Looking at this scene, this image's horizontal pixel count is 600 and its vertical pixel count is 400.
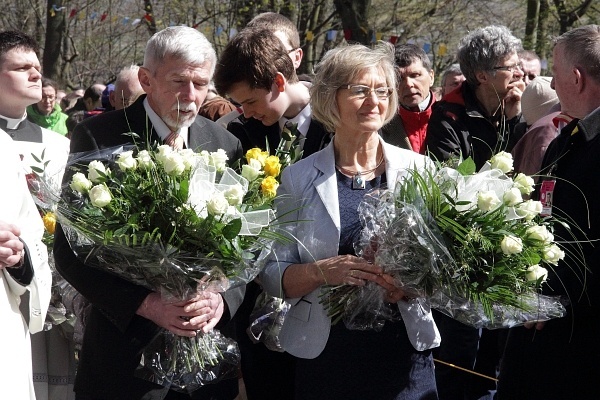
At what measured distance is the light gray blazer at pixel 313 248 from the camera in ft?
11.9

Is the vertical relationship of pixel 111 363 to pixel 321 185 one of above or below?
below

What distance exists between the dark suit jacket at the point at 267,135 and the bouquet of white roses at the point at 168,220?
1.09 m

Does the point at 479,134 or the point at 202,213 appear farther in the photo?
the point at 479,134

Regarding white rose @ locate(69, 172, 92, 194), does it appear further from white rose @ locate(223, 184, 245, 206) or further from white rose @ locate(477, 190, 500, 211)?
white rose @ locate(477, 190, 500, 211)

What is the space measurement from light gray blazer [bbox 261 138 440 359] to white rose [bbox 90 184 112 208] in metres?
0.73

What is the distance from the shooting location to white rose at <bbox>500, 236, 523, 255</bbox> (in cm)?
313

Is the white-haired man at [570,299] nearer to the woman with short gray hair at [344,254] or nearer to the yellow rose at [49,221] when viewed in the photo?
the woman with short gray hair at [344,254]

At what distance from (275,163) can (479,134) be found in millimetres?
2501

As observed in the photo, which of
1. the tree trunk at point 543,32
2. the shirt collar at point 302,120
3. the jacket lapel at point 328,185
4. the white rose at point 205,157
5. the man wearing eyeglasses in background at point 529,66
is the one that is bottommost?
the tree trunk at point 543,32

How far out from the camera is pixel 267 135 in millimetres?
4594

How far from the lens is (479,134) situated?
571cm

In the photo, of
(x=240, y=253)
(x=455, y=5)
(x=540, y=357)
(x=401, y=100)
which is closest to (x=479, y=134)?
(x=401, y=100)

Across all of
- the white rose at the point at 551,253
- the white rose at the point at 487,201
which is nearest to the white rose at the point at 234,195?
the white rose at the point at 487,201

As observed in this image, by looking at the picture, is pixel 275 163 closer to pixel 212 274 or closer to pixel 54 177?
pixel 212 274
